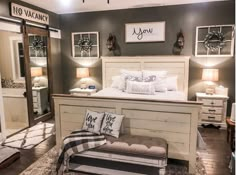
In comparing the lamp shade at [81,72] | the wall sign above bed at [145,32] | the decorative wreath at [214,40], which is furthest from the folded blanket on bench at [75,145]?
the decorative wreath at [214,40]

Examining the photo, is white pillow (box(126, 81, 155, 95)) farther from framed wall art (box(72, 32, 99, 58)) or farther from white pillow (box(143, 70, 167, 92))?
framed wall art (box(72, 32, 99, 58))

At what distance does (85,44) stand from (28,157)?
2947mm

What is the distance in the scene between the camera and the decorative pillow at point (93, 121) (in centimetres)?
261

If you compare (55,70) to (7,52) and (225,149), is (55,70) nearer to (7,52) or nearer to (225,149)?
(7,52)

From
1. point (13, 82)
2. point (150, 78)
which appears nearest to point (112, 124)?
point (150, 78)

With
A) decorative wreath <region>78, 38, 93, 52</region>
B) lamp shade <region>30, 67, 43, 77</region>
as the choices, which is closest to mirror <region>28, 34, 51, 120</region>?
lamp shade <region>30, 67, 43, 77</region>

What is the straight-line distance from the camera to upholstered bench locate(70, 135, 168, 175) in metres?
2.20

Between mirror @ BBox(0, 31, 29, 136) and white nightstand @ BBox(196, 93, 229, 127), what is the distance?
3.63 m

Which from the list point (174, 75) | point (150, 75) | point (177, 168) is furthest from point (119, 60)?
point (177, 168)

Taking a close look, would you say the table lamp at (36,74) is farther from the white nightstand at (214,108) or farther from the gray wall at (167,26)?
the white nightstand at (214,108)

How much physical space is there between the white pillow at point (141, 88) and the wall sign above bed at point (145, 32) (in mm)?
1249

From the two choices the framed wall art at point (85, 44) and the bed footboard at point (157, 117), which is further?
the framed wall art at point (85, 44)

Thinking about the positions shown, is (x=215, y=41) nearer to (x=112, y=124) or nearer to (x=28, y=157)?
(x=112, y=124)

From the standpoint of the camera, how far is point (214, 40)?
4.09m
